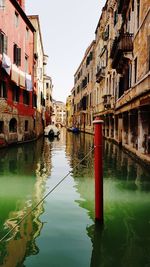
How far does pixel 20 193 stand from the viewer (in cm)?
696

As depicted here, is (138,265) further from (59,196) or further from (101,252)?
(59,196)

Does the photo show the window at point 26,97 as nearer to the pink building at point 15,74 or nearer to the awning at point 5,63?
the pink building at point 15,74

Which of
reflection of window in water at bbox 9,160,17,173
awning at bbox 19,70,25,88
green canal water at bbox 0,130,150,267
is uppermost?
awning at bbox 19,70,25,88

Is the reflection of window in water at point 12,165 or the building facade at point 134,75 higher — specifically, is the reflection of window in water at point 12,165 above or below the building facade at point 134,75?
below

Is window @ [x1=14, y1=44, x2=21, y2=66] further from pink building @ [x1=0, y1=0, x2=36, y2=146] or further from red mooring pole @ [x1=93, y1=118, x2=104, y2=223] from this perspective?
red mooring pole @ [x1=93, y1=118, x2=104, y2=223]

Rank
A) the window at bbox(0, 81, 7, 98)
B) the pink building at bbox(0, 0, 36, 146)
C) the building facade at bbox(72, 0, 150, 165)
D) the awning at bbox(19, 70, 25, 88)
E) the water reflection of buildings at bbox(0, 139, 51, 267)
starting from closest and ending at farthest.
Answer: the water reflection of buildings at bbox(0, 139, 51, 267), the building facade at bbox(72, 0, 150, 165), the pink building at bbox(0, 0, 36, 146), the window at bbox(0, 81, 7, 98), the awning at bbox(19, 70, 25, 88)

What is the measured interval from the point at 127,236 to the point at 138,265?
0.87 m

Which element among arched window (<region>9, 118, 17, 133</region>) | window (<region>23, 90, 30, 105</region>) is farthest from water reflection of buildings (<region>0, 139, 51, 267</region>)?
window (<region>23, 90, 30, 105</region>)

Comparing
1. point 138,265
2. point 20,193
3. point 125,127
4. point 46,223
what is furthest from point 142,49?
point 138,265

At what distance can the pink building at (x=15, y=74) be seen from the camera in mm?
17062

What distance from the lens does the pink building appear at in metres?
17.1

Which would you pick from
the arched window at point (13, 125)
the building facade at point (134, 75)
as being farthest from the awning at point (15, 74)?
the building facade at point (134, 75)

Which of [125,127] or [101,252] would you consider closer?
[101,252]

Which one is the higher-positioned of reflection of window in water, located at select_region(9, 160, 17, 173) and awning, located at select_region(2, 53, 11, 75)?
A: awning, located at select_region(2, 53, 11, 75)
